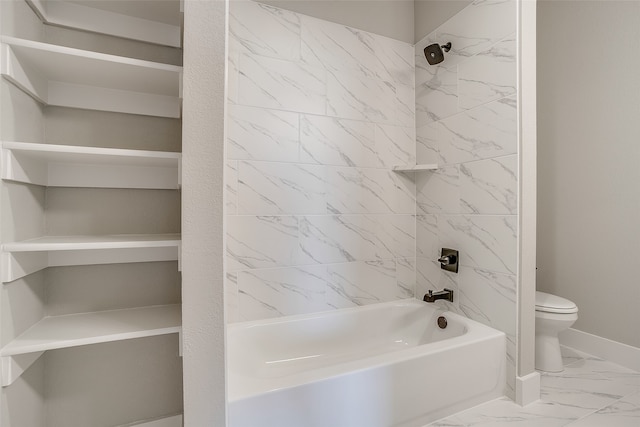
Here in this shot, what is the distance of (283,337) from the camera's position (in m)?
1.97

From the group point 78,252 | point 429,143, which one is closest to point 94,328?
point 78,252

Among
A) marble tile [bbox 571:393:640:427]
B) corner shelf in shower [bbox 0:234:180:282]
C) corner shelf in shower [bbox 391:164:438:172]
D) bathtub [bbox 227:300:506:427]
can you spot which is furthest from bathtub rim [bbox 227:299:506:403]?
corner shelf in shower [bbox 391:164:438:172]

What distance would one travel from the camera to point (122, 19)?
1.32 m

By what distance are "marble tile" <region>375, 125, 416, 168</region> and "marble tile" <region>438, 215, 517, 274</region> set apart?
0.56m

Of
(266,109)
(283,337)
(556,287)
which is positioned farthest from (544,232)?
(266,109)

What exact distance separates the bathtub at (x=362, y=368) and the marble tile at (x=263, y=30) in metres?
1.77

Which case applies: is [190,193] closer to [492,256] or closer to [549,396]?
[492,256]

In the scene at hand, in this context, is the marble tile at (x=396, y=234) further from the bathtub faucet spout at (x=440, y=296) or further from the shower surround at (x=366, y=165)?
the bathtub faucet spout at (x=440, y=296)

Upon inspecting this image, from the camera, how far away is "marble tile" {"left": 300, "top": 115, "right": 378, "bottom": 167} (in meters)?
2.09

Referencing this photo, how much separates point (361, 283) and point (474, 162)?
113 cm

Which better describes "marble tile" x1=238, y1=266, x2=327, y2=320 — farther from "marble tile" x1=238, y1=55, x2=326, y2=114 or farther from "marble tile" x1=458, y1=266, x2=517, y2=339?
"marble tile" x1=238, y1=55, x2=326, y2=114

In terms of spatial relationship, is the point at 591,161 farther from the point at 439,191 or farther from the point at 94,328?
the point at 94,328

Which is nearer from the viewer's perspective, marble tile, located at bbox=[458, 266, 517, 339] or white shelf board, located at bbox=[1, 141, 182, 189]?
white shelf board, located at bbox=[1, 141, 182, 189]

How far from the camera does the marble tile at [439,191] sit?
2.11 metres
